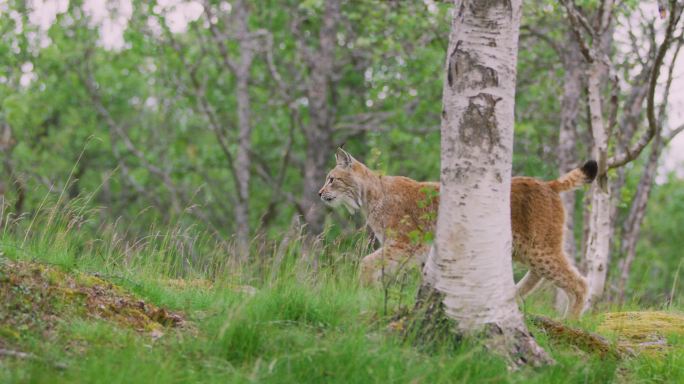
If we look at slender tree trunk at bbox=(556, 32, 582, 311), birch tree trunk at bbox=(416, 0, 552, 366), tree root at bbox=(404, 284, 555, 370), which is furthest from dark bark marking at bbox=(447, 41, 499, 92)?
slender tree trunk at bbox=(556, 32, 582, 311)

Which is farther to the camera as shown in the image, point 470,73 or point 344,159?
point 344,159

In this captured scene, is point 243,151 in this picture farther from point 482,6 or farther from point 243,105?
point 482,6

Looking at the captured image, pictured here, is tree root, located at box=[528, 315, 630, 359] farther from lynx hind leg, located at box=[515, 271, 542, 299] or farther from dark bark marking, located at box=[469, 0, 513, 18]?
lynx hind leg, located at box=[515, 271, 542, 299]

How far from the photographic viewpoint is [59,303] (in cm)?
556

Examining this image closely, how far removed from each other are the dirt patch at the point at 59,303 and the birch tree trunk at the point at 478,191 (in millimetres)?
1903

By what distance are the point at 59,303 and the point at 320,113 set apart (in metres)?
14.1

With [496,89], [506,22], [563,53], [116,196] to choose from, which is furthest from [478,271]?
[116,196]

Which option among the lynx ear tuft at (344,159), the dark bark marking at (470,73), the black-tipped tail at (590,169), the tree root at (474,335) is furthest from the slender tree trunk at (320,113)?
the tree root at (474,335)

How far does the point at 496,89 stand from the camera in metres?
5.70

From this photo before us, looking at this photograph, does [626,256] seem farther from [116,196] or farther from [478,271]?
[116,196]

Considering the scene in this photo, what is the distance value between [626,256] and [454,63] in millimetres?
11721

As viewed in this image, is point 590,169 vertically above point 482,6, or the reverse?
point 482,6

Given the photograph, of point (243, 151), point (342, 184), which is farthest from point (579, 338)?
point (243, 151)

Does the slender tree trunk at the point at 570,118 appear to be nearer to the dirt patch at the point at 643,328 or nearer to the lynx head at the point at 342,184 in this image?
the lynx head at the point at 342,184
